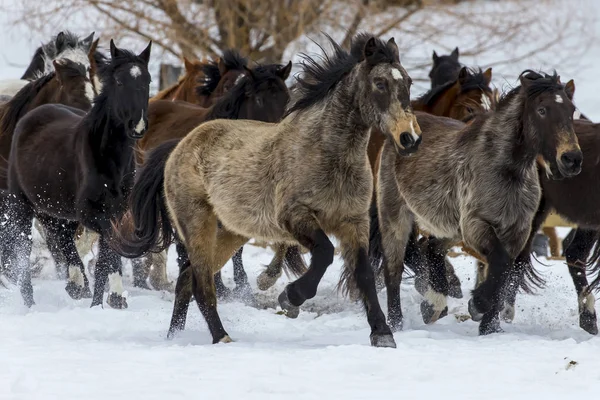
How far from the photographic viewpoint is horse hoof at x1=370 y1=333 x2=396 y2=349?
20.1 feet

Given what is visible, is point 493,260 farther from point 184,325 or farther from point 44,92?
point 44,92

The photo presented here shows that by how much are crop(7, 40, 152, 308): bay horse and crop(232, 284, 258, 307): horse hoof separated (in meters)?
1.24

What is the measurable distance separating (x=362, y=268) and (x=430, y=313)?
77.1 inches

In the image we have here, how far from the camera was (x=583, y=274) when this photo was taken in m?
8.25

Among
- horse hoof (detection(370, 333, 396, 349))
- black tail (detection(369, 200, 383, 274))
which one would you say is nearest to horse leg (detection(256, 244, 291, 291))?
black tail (detection(369, 200, 383, 274))

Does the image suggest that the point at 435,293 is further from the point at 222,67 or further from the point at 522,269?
the point at 222,67

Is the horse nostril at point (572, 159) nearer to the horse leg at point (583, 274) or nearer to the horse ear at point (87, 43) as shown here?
the horse leg at point (583, 274)

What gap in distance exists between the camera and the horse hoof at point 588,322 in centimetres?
778

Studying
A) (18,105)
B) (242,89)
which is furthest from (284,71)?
(18,105)

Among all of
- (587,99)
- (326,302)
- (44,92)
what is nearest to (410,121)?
(326,302)

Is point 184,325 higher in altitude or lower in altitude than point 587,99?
lower

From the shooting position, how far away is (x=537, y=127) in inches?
277

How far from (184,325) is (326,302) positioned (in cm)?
234

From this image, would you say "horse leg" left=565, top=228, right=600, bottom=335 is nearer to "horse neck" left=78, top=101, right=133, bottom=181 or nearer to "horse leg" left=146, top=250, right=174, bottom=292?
"horse neck" left=78, top=101, right=133, bottom=181
